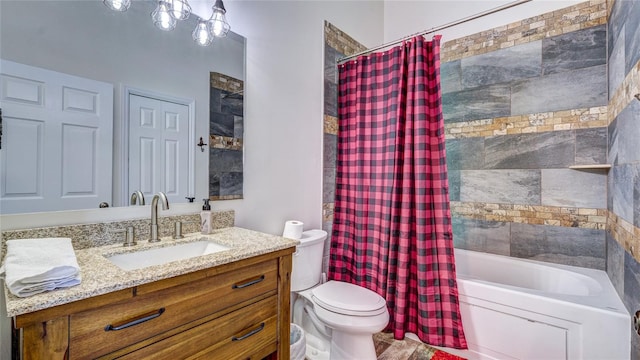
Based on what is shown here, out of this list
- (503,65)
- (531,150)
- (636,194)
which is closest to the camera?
(636,194)

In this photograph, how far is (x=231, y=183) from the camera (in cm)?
160

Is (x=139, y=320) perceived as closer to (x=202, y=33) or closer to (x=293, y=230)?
(x=293, y=230)

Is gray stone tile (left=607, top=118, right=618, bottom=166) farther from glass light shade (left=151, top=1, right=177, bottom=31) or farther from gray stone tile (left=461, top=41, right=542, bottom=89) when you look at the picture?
glass light shade (left=151, top=1, right=177, bottom=31)

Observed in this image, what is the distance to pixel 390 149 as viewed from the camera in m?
1.98

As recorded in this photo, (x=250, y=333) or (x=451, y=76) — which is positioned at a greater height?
(x=451, y=76)

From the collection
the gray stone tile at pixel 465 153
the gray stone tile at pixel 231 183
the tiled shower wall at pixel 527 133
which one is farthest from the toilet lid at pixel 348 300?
the gray stone tile at pixel 465 153

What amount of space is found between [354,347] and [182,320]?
3.36 feet

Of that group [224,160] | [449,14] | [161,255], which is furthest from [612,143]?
[161,255]

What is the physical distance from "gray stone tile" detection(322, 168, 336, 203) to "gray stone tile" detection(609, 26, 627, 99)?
1.78 m

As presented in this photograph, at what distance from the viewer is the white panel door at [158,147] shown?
1.24 m

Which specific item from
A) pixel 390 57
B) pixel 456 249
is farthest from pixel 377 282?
pixel 390 57

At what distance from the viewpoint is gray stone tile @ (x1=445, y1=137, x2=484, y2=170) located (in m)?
2.46

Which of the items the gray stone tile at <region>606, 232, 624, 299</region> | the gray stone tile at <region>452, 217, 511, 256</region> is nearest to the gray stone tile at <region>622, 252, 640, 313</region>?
the gray stone tile at <region>606, 232, 624, 299</region>

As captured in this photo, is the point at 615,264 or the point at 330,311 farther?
the point at 615,264
